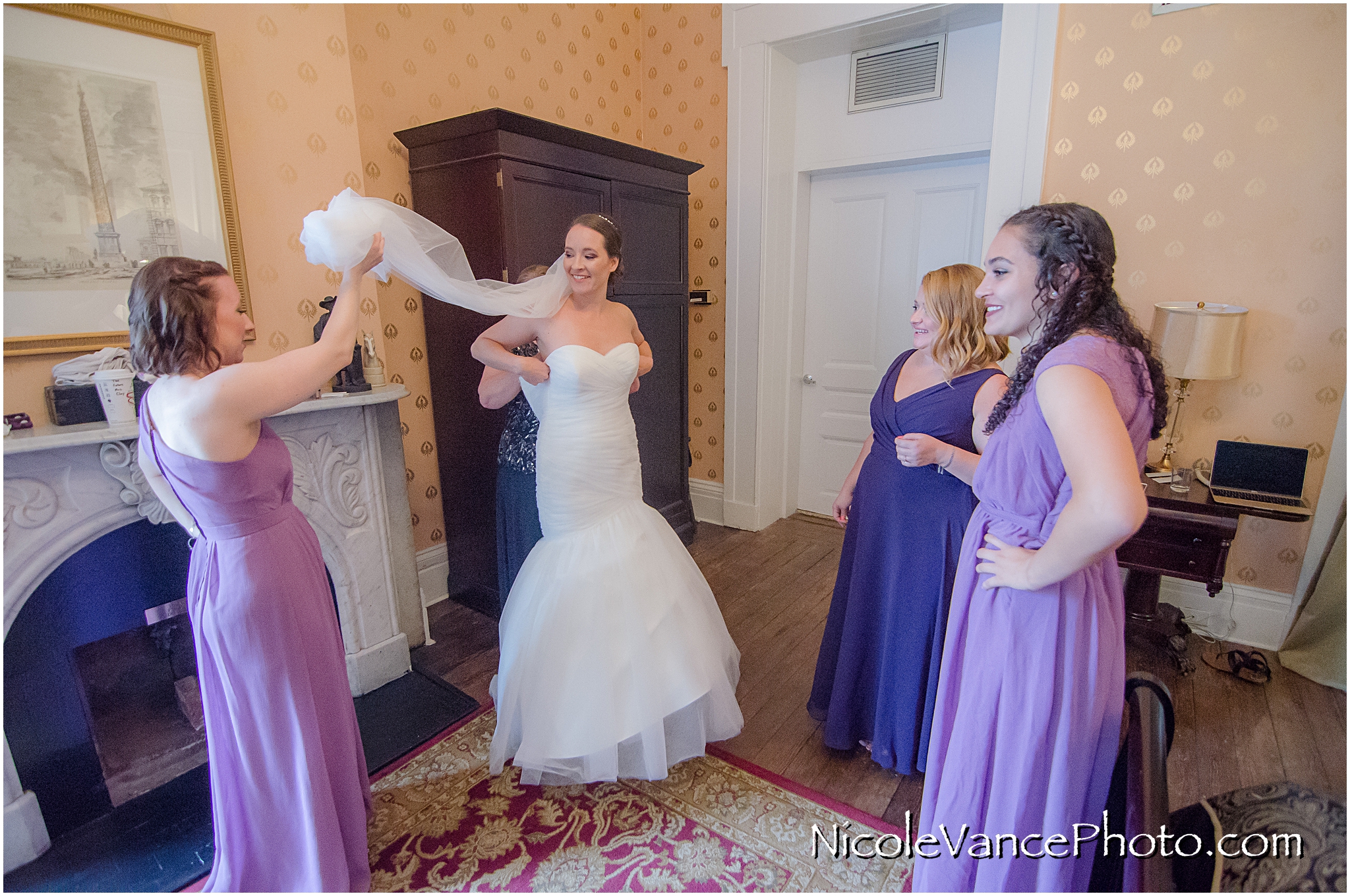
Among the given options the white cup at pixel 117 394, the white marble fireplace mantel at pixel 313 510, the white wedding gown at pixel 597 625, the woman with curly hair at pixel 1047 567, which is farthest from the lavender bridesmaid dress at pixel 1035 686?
the white cup at pixel 117 394

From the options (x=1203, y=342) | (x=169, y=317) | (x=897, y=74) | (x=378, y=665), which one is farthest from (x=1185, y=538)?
(x=169, y=317)

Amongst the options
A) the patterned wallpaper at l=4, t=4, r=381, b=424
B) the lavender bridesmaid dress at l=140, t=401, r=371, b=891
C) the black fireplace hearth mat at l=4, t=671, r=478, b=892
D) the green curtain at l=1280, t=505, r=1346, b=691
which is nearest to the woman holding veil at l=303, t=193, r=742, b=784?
the black fireplace hearth mat at l=4, t=671, r=478, b=892

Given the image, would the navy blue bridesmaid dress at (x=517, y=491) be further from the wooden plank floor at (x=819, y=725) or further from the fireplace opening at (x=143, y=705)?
the fireplace opening at (x=143, y=705)

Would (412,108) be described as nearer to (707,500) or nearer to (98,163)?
(98,163)

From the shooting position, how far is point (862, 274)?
4027 mm

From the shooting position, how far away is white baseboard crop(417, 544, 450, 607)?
326 cm

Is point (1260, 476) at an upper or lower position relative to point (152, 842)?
upper

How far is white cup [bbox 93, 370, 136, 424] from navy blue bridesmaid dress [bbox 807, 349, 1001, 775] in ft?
7.02

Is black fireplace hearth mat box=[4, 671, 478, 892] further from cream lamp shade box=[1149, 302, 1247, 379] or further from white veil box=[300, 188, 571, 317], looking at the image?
cream lamp shade box=[1149, 302, 1247, 379]

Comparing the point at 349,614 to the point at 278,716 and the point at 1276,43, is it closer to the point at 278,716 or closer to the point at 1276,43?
the point at 278,716

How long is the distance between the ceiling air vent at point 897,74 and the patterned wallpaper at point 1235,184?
86cm

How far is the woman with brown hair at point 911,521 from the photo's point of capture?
1.83 meters

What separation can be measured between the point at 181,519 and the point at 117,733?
1039mm

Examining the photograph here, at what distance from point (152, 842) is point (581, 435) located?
1.66 m
